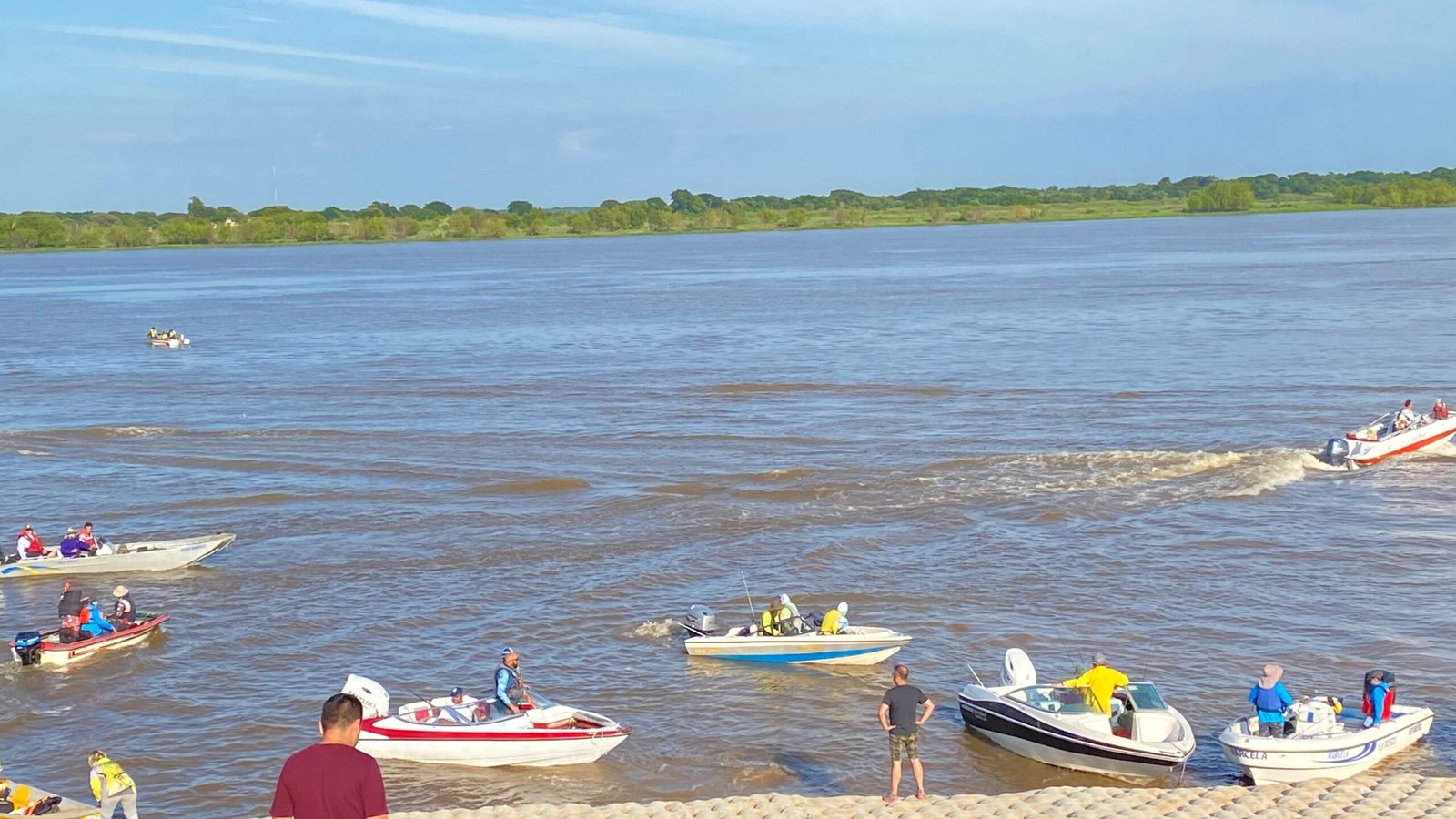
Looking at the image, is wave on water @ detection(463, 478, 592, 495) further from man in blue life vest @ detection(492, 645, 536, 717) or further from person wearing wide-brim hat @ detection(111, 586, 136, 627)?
man in blue life vest @ detection(492, 645, 536, 717)

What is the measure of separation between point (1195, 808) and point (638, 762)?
23.5 feet

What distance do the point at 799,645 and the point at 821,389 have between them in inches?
1117

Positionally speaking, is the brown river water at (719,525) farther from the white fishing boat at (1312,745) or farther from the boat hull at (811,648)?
the white fishing boat at (1312,745)

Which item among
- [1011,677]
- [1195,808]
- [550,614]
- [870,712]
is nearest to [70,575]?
[550,614]

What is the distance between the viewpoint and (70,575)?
28.9 meters

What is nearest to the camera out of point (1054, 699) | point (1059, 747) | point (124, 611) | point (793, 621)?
point (1059, 747)

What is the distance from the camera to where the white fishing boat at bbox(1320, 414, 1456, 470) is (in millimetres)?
35219

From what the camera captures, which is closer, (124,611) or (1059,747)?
(1059,747)

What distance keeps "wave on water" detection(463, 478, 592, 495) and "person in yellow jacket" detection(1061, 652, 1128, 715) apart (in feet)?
60.6

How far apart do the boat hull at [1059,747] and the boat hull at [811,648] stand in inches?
117

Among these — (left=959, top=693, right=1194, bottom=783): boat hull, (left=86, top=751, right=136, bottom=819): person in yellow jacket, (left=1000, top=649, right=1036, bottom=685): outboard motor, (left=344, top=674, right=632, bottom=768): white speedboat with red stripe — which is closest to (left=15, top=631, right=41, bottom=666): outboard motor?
(left=344, top=674, right=632, bottom=768): white speedboat with red stripe

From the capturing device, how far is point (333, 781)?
7441 mm

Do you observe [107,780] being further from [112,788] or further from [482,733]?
[482,733]

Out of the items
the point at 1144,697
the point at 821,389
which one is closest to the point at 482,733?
the point at 1144,697
